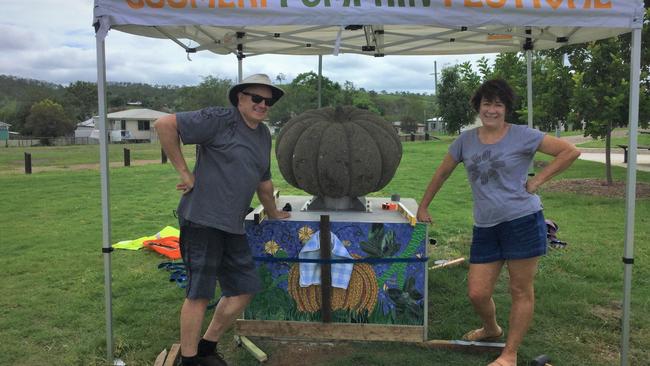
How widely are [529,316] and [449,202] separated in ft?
24.3

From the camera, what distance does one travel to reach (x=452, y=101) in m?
38.4

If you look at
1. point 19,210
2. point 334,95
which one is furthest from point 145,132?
point 19,210

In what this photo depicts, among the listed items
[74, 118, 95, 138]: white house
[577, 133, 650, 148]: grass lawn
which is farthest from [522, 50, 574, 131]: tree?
[74, 118, 95, 138]: white house

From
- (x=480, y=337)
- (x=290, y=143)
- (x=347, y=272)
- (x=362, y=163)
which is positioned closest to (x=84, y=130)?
(x=290, y=143)

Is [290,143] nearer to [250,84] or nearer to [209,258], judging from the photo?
[250,84]

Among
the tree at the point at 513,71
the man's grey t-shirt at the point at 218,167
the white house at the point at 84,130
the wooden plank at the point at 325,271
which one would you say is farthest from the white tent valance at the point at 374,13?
the white house at the point at 84,130

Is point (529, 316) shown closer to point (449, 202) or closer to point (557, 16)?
point (557, 16)

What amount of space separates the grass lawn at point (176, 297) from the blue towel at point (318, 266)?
50cm

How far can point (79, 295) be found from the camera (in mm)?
4957

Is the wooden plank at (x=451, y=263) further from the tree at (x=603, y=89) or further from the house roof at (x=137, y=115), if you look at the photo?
the house roof at (x=137, y=115)

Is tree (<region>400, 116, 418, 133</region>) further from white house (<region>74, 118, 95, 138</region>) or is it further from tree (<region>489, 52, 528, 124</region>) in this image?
tree (<region>489, 52, 528, 124</region>)

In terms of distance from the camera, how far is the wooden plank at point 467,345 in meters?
3.68

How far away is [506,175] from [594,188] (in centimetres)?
993

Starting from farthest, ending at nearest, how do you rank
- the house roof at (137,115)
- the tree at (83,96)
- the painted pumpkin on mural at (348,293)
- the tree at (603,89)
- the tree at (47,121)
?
the tree at (83,96), the house roof at (137,115), the tree at (47,121), the tree at (603,89), the painted pumpkin on mural at (348,293)
